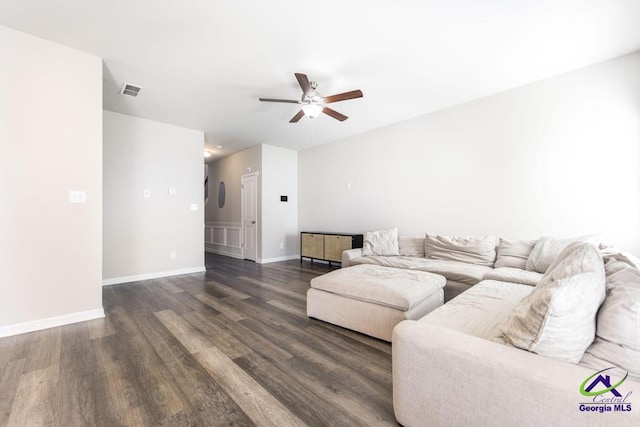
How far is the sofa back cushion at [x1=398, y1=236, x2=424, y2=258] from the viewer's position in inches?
164

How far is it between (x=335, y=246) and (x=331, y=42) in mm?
3569

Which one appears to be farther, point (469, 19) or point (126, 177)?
A: point (126, 177)

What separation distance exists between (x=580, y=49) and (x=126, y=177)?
6018 millimetres

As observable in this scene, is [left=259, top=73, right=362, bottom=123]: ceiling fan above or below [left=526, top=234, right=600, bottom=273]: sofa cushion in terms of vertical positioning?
above

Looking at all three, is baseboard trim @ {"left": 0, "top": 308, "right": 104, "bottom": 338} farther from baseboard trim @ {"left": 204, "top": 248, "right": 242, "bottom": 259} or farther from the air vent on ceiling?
baseboard trim @ {"left": 204, "top": 248, "right": 242, "bottom": 259}

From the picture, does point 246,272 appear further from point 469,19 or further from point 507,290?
point 469,19

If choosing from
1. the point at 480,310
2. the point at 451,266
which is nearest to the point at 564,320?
the point at 480,310

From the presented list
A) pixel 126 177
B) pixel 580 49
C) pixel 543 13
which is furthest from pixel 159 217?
pixel 580 49

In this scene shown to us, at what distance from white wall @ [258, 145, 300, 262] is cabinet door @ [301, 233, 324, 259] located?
648mm

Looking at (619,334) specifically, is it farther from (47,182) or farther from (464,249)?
(47,182)

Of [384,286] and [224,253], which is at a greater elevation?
[384,286]

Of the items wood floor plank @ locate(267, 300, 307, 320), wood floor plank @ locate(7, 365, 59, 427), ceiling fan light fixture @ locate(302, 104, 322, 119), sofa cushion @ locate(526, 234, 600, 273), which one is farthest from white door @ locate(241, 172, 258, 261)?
sofa cushion @ locate(526, 234, 600, 273)

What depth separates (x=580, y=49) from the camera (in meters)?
2.70

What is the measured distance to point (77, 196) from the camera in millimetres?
2705
